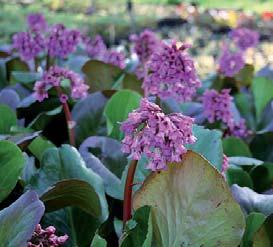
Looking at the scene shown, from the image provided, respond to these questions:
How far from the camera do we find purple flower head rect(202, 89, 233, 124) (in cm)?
176

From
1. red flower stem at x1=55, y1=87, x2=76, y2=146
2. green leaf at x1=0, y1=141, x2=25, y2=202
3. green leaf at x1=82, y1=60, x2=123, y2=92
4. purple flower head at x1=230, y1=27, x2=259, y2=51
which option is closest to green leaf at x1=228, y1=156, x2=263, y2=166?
red flower stem at x1=55, y1=87, x2=76, y2=146

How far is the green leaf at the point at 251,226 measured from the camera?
116 cm

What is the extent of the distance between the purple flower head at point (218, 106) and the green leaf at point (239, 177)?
28 centimetres

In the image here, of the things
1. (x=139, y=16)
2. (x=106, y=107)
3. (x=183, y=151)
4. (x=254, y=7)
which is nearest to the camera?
(x=183, y=151)

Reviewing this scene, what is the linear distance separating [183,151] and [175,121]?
0.16ft

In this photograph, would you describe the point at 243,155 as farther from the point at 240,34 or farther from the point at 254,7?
the point at 254,7

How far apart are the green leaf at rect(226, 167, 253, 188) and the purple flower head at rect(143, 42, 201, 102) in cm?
20

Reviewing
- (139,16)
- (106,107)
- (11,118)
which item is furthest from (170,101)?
(139,16)

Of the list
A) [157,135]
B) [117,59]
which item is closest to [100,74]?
[117,59]

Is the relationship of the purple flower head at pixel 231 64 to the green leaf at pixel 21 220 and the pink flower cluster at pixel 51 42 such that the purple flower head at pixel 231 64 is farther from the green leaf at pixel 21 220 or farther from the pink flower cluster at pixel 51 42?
the green leaf at pixel 21 220

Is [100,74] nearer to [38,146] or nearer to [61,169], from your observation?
[38,146]

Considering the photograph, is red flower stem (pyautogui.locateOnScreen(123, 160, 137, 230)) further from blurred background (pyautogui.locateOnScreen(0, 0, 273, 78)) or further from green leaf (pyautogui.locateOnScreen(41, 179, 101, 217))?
blurred background (pyautogui.locateOnScreen(0, 0, 273, 78))

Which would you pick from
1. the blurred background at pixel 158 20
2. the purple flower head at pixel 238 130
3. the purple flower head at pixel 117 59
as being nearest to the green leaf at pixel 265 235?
the purple flower head at pixel 238 130

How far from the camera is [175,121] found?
1014 mm
